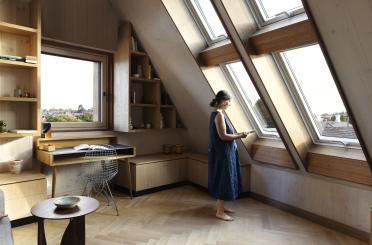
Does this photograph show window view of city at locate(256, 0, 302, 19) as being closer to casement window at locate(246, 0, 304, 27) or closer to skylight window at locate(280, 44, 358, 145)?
casement window at locate(246, 0, 304, 27)

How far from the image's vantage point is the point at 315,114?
306 centimetres

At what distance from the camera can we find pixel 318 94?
9.50ft

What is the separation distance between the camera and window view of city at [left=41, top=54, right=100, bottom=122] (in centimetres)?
370

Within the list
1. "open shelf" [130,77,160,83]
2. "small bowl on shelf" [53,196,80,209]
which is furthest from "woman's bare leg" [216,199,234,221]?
"open shelf" [130,77,160,83]

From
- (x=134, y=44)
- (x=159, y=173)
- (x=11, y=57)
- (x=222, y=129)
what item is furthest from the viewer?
(x=159, y=173)

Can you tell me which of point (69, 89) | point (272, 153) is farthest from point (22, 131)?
point (272, 153)

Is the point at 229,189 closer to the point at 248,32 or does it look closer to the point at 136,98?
the point at 248,32

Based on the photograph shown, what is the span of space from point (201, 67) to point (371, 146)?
1902 mm

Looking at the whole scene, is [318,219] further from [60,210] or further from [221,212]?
[60,210]

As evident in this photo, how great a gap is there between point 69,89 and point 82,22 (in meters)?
0.91

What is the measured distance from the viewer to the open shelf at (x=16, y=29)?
2986 millimetres

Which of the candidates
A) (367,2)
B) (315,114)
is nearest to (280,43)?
(367,2)

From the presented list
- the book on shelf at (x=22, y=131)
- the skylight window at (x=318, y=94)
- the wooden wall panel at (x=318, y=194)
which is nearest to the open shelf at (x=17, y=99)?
the book on shelf at (x=22, y=131)

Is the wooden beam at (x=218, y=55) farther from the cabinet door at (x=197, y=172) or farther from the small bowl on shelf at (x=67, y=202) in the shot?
the small bowl on shelf at (x=67, y=202)
